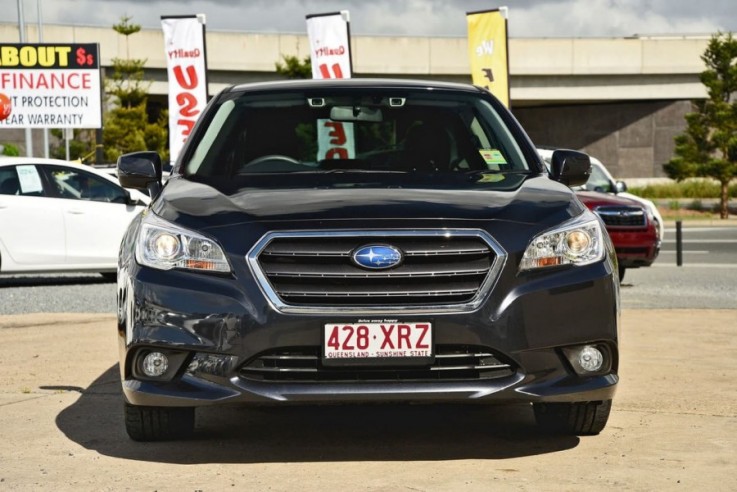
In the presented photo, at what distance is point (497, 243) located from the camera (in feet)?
17.5

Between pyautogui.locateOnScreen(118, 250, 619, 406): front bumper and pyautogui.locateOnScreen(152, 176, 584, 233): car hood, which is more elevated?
pyautogui.locateOnScreen(152, 176, 584, 233): car hood

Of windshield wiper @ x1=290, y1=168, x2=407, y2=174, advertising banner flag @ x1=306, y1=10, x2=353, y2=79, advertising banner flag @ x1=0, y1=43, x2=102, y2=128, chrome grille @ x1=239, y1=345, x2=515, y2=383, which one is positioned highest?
advertising banner flag @ x1=306, y1=10, x2=353, y2=79

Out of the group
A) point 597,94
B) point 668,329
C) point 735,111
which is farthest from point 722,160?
point 668,329

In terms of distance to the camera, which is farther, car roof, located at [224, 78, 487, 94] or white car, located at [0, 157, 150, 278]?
white car, located at [0, 157, 150, 278]

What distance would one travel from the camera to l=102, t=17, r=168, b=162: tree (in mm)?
48969

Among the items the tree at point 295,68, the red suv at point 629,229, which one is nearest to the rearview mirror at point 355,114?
the red suv at point 629,229

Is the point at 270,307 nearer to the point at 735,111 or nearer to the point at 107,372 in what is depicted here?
the point at 107,372

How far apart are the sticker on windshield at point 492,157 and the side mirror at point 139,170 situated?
61.3 inches

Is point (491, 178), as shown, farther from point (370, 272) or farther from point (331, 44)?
point (331, 44)

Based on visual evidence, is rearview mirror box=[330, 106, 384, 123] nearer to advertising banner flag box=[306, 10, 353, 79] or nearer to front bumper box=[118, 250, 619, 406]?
front bumper box=[118, 250, 619, 406]

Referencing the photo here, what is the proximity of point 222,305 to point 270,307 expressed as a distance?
0.19 metres

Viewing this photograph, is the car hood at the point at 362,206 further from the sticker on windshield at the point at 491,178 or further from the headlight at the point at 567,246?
the sticker on windshield at the point at 491,178

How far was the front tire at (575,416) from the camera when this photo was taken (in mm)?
5945

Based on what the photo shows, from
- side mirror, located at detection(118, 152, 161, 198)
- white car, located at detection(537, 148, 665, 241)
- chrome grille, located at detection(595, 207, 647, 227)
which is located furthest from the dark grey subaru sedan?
white car, located at detection(537, 148, 665, 241)
